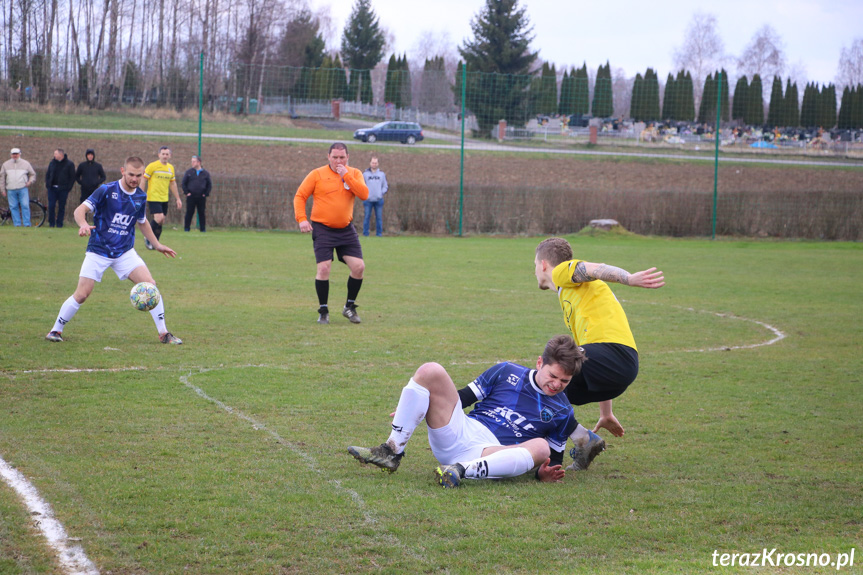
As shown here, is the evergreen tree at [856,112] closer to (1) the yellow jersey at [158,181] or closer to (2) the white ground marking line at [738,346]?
(2) the white ground marking line at [738,346]

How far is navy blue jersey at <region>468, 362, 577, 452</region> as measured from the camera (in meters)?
4.96

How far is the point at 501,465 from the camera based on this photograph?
474 cm

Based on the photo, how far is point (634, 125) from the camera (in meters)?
31.2

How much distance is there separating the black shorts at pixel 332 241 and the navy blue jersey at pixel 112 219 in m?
2.49

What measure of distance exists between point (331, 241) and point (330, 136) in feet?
61.9

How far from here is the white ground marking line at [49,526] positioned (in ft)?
11.3

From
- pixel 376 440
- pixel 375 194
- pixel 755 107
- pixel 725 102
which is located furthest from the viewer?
pixel 755 107

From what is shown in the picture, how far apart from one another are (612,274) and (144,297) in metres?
5.46

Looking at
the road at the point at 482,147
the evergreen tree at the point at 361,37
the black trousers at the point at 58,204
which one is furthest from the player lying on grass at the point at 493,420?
the evergreen tree at the point at 361,37

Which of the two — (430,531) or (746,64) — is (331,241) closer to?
(430,531)

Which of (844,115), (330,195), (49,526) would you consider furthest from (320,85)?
(49,526)

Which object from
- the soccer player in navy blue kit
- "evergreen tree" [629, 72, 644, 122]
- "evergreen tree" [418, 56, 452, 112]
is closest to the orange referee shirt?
the soccer player in navy blue kit

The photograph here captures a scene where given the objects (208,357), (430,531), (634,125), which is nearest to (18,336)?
(208,357)

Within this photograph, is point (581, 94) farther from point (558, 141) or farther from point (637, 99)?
point (637, 99)
